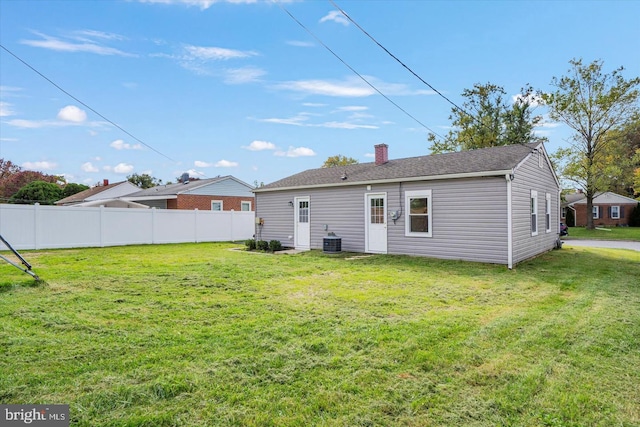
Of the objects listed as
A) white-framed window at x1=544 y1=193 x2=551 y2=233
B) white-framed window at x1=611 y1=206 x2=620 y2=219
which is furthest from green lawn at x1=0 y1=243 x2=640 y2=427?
white-framed window at x1=611 y1=206 x2=620 y2=219

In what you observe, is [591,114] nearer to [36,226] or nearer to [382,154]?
[382,154]

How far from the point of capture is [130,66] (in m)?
13.6

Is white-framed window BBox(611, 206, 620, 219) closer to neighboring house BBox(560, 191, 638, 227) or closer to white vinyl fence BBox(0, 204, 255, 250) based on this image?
neighboring house BBox(560, 191, 638, 227)

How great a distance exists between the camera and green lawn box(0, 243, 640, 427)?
2615 millimetres

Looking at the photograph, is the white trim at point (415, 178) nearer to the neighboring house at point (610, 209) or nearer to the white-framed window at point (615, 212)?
the neighboring house at point (610, 209)

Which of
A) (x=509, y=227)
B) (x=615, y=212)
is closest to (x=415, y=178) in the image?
(x=509, y=227)

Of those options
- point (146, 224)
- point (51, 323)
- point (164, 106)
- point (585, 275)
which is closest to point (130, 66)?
point (164, 106)

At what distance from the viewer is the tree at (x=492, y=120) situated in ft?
94.7

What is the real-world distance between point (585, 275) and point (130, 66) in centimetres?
1583

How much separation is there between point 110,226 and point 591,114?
31.2 metres

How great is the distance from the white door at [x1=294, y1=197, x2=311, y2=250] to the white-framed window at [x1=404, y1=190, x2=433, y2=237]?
4218 mm

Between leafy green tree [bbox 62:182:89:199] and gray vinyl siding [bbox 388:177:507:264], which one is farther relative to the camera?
leafy green tree [bbox 62:182:89:199]

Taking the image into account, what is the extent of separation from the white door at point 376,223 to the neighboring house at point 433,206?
33mm

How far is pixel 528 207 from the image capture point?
36.2 ft
